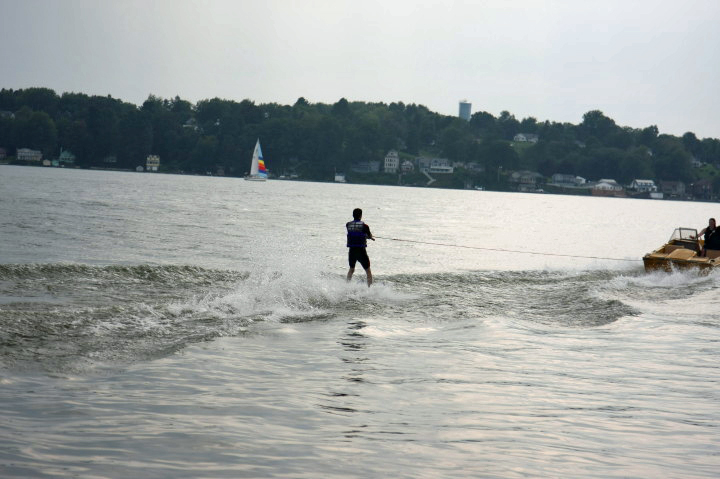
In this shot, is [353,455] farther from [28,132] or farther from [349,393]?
[28,132]

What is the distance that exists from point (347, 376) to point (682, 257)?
50.1 ft

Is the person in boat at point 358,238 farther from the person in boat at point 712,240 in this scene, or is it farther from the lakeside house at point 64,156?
the lakeside house at point 64,156

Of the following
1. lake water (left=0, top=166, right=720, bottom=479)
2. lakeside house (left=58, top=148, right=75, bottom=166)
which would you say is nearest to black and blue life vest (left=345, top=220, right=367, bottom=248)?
lake water (left=0, top=166, right=720, bottom=479)

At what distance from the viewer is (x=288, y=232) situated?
41531 mm

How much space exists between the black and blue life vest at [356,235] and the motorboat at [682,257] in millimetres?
8914

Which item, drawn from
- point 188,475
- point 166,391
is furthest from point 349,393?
point 188,475

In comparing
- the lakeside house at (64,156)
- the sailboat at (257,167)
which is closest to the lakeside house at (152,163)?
the lakeside house at (64,156)

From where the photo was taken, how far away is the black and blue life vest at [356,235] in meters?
17.8

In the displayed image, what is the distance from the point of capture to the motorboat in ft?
71.1

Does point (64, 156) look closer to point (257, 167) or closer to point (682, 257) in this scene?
point (257, 167)

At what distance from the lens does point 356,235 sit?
58.3 ft

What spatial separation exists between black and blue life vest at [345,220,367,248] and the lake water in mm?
947

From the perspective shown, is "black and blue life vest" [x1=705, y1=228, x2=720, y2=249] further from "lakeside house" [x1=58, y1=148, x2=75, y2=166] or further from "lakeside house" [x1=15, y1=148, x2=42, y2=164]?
"lakeside house" [x1=15, y1=148, x2=42, y2=164]

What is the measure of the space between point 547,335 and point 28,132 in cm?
19135
